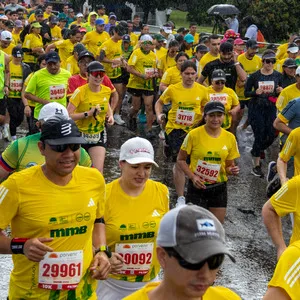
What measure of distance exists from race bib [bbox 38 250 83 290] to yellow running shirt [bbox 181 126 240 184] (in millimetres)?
3828

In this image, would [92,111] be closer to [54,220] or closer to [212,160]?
[212,160]

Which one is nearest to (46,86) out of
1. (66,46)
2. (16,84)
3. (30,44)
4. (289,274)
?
(16,84)

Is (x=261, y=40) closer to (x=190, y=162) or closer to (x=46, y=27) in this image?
(x=46, y=27)

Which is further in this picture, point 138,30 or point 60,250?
point 138,30

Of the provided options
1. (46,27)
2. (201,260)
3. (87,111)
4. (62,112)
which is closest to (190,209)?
(201,260)

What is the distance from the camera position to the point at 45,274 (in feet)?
14.8

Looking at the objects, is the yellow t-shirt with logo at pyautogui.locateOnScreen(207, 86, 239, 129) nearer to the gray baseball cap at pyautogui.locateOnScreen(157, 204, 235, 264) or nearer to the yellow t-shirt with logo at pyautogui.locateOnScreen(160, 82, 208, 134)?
the yellow t-shirt with logo at pyautogui.locateOnScreen(160, 82, 208, 134)

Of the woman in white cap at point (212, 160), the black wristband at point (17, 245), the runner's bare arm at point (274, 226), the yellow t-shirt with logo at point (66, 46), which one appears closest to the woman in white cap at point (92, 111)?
the woman in white cap at point (212, 160)

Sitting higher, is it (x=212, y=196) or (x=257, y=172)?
(x=212, y=196)

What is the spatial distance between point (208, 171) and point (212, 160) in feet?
0.40

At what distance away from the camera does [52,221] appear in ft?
14.4

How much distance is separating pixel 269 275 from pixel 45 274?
3.83 m

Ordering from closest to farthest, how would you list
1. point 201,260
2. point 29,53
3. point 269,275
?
1. point 201,260
2. point 269,275
3. point 29,53

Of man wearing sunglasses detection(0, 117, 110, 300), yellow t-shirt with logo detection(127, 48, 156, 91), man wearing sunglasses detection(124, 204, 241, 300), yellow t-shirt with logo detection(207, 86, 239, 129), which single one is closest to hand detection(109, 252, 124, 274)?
man wearing sunglasses detection(0, 117, 110, 300)
